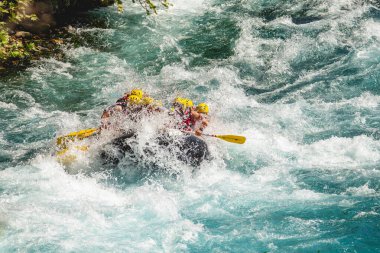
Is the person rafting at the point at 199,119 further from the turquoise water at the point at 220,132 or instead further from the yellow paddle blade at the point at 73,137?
the yellow paddle blade at the point at 73,137

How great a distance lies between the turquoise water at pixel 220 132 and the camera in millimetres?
5918

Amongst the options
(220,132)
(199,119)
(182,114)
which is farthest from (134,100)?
(220,132)

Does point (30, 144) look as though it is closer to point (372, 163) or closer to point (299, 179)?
point (299, 179)

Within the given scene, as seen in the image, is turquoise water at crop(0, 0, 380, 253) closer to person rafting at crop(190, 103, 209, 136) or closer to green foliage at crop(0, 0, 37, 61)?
person rafting at crop(190, 103, 209, 136)

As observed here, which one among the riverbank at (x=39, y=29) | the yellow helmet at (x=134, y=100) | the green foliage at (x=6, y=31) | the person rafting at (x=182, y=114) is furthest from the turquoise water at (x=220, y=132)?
the green foliage at (x=6, y=31)

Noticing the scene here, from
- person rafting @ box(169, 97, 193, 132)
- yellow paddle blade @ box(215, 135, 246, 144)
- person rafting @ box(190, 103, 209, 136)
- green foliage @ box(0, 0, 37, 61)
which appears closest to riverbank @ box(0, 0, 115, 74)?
green foliage @ box(0, 0, 37, 61)

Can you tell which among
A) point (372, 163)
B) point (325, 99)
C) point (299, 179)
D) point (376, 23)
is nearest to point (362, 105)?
point (325, 99)

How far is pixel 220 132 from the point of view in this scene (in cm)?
923

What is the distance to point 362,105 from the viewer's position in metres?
9.30

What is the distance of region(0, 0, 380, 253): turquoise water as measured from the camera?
5.92 m

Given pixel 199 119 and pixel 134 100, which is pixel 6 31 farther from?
pixel 199 119

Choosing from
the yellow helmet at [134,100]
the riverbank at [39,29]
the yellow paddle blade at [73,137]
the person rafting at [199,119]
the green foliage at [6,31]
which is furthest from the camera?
the riverbank at [39,29]

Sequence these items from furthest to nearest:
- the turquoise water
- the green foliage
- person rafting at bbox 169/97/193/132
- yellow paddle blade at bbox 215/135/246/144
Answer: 1. person rafting at bbox 169/97/193/132
2. yellow paddle blade at bbox 215/135/246/144
3. the green foliage
4. the turquoise water

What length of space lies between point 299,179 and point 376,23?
24.1 ft
